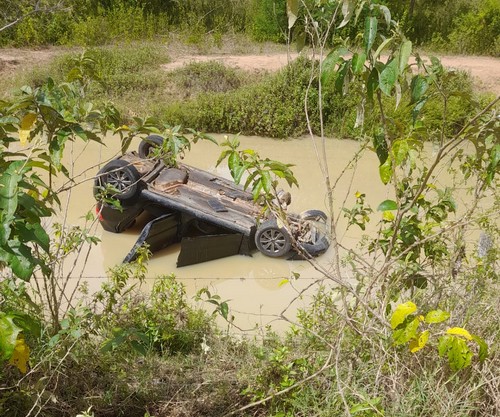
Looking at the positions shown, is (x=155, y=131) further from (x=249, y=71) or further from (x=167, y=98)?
(x=249, y=71)

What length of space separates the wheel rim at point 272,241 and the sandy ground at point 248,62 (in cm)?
777

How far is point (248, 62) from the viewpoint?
14.5 meters

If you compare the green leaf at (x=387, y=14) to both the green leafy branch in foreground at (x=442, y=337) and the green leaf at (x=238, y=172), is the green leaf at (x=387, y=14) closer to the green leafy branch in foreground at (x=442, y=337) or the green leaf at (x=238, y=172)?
the green leaf at (x=238, y=172)

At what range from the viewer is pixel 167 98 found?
12531 millimetres

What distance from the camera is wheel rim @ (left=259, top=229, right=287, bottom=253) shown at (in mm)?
6891

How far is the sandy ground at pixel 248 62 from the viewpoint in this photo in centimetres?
1371

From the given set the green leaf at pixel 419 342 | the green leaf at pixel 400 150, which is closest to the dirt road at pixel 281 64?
the green leaf at pixel 400 150

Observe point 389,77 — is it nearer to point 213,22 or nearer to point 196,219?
point 196,219

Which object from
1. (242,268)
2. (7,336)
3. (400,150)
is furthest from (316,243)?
(7,336)

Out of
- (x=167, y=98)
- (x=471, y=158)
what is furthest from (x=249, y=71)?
(x=471, y=158)

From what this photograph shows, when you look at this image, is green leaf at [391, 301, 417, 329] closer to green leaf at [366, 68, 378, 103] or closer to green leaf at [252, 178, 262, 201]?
green leaf at [252, 178, 262, 201]

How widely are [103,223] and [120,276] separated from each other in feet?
12.1

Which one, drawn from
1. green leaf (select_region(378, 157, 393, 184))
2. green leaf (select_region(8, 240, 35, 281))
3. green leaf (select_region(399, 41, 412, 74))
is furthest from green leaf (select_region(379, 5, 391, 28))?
green leaf (select_region(8, 240, 35, 281))

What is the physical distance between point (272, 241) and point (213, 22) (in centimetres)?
1268
